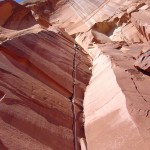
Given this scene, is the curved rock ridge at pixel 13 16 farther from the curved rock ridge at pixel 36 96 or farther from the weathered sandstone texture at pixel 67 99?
the curved rock ridge at pixel 36 96

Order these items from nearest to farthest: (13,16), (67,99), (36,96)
Answer: (36,96), (67,99), (13,16)

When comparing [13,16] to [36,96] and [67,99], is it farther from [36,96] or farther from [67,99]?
[36,96]

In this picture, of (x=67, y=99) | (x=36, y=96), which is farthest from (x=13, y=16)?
(x=36, y=96)

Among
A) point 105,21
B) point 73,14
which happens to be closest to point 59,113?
A: point 105,21

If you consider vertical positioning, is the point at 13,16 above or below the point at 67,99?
above

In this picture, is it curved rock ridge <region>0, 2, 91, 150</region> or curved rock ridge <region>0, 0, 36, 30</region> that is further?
curved rock ridge <region>0, 0, 36, 30</region>

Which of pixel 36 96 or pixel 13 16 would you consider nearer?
pixel 36 96


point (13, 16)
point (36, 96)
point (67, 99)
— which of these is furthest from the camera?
point (13, 16)

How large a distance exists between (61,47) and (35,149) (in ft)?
21.6

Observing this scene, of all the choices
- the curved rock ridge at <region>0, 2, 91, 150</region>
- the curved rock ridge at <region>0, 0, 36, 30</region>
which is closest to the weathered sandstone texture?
the curved rock ridge at <region>0, 2, 91, 150</region>

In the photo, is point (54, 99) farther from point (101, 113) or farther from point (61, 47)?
point (61, 47)

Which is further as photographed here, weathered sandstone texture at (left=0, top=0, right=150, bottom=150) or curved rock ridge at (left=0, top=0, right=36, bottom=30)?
curved rock ridge at (left=0, top=0, right=36, bottom=30)

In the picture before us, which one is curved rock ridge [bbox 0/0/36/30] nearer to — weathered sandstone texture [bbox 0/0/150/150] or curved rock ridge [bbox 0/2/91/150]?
weathered sandstone texture [bbox 0/0/150/150]

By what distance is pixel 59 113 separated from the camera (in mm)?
5895
